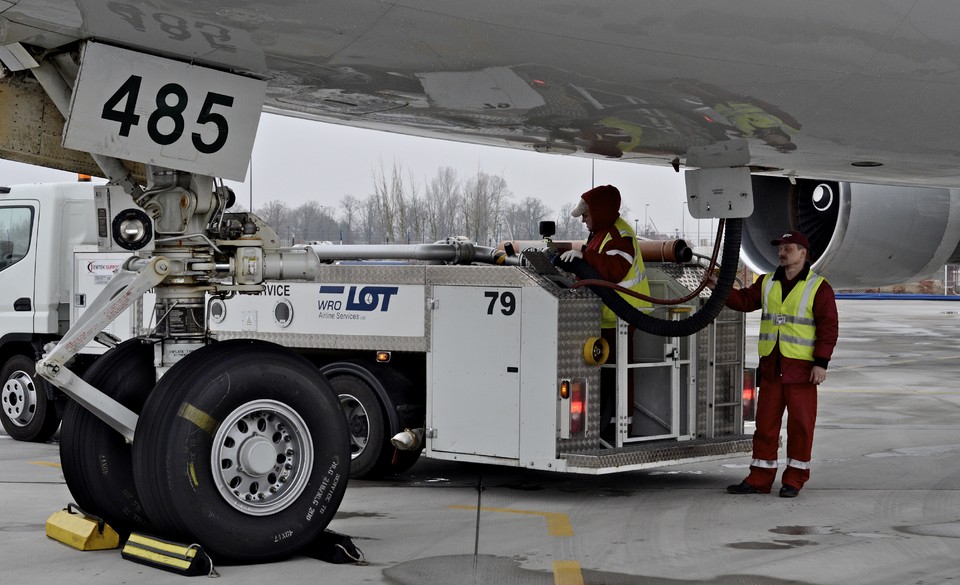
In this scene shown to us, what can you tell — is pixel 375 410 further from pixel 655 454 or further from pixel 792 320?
pixel 792 320

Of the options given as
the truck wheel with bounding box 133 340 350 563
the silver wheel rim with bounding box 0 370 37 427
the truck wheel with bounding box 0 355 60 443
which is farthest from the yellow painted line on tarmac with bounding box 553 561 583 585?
the silver wheel rim with bounding box 0 370 37 427

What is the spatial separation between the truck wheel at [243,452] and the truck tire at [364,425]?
190 cm

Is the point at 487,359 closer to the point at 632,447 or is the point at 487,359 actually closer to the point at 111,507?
the point at 632,447

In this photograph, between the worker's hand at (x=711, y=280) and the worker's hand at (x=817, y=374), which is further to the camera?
the worker's hand at (x=711, y=280)

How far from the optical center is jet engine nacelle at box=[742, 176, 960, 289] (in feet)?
33.4

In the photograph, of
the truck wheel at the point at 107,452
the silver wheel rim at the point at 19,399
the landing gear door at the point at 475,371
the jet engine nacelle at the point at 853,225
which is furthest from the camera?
the jet engine nacelle at the point at 853,225

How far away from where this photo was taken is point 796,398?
7.05 m

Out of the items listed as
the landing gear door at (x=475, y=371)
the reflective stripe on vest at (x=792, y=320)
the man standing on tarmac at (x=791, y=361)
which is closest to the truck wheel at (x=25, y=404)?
the landing gear door at (x=475, y=371)

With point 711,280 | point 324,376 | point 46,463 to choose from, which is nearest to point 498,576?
point 324,376

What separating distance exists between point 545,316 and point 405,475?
1.87 meters

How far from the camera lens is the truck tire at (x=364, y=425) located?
7449 millimetres

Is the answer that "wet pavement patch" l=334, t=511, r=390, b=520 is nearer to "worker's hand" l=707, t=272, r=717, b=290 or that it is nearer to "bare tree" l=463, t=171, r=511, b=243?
"worker's hand" l=707, t=272, r=717, b=290

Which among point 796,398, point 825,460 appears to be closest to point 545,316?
point 796,398

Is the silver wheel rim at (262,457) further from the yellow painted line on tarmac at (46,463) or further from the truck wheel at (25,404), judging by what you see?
the truck wheel at (25,404)
